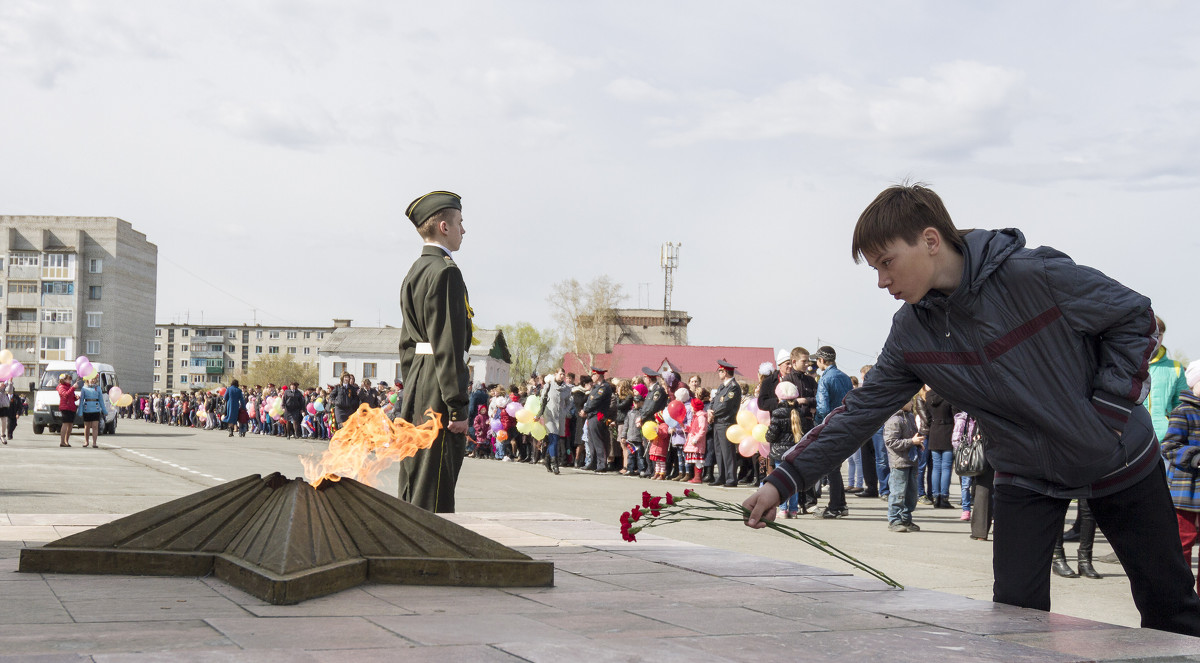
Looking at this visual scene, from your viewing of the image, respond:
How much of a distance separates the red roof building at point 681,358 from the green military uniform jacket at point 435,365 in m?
62.4

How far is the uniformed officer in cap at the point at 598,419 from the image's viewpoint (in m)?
21.2

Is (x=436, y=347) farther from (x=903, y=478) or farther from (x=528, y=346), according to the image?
(x=528, y=346)

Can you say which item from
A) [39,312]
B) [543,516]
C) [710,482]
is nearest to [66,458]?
[710,482]

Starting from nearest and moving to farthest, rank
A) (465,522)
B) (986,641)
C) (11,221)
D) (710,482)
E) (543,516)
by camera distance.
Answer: (986,641)
(465,522)
(543,516)
(710,482)
(11,221)

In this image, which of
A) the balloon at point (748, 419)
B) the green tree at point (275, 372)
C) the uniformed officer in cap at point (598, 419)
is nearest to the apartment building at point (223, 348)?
the green tree at point (275, 372)

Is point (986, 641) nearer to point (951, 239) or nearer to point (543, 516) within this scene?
point (951, 239)

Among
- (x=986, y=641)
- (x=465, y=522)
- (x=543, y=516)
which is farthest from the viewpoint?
(x=543, y=516)

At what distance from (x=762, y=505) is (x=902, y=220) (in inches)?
40.5

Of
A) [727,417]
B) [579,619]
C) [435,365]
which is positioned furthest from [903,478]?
A: [579,619]

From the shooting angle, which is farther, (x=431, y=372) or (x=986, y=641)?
(x=431, y=372)

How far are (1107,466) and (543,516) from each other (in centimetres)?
483

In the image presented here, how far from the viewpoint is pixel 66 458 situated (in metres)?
19.8

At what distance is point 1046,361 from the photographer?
335 cm

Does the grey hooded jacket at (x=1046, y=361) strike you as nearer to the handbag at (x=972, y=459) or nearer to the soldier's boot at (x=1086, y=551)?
the soldier's boot at (x=1086, y=551)
